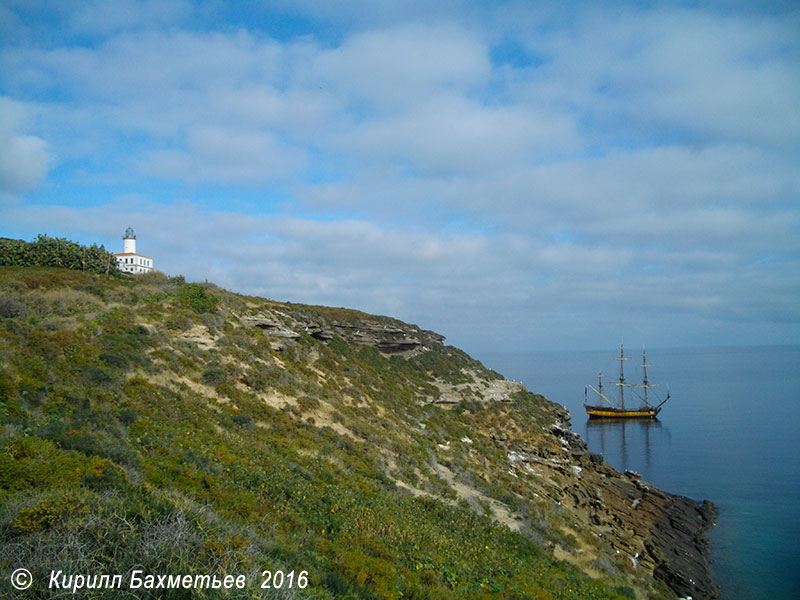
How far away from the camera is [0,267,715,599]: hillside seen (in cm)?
656

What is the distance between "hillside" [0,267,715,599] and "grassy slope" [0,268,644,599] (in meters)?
0.06

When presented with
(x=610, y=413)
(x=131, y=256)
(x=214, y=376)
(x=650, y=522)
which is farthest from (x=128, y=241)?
(x=610, y=413)

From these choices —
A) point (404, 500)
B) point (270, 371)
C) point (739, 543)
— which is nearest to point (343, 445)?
point (404, 500)

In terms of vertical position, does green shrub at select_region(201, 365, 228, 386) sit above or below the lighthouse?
below

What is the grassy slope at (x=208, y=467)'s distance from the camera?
20.9ft

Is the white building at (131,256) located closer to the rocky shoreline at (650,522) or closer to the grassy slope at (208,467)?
the grassy slope at (208,467)

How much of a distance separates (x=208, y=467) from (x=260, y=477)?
54.8 inches

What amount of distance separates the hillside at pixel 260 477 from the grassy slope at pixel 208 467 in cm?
6

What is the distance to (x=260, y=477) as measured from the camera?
12.1 meters

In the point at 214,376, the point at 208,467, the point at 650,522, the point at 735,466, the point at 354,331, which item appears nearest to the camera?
the point at 208,467

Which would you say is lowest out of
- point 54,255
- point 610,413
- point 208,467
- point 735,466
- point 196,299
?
point 610,413

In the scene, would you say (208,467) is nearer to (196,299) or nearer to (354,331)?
(196,299)

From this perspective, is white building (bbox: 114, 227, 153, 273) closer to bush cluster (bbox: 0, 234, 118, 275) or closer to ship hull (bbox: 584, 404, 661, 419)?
bush cluster (bbox: 0, 234, 118, 275)

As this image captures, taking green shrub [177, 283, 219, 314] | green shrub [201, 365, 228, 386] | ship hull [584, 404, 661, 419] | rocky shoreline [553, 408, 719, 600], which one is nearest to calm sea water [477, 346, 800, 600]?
rocky shoreline [553, 408, 719, 600]
